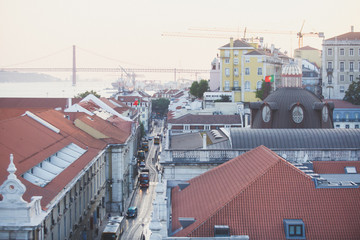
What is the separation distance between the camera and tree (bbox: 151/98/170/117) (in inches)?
6265

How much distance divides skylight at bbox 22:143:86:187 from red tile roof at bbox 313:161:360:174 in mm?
13132

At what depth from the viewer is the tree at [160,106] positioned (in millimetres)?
159125

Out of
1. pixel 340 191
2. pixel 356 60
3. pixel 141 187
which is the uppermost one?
pixel 356 60

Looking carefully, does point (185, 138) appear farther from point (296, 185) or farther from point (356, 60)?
point (356, 60)

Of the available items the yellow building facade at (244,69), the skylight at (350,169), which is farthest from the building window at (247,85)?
the skylight at (350,169)

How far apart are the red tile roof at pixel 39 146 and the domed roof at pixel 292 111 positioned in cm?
1171

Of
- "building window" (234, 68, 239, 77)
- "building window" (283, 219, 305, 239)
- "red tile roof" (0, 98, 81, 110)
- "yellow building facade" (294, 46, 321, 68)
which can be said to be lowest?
"building window" (283, 219, 305, 239)

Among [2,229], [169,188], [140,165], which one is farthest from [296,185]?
[140,165]

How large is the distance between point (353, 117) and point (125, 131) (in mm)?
30665

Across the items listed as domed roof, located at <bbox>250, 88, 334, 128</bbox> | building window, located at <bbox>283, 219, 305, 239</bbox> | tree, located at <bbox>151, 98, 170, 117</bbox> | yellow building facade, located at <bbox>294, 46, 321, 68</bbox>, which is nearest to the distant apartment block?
yellow building facade, located at <bbox>294, 46, 321, 68</bbox>

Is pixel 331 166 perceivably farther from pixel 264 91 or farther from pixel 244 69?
pixel 244 69

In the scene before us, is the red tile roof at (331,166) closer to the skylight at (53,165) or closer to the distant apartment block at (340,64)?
the skylight at (53,165)

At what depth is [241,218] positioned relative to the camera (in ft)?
67.4

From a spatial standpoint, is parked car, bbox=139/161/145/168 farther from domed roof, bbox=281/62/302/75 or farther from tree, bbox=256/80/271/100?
domed roof, bbox=281/62/302/75
